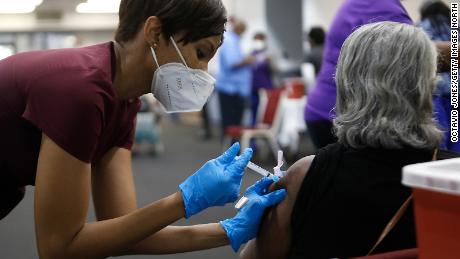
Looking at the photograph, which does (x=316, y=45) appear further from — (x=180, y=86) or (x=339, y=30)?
(x=180, y=86)

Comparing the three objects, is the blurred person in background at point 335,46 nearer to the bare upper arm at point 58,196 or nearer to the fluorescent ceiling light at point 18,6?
the bare upper arm at point 58,196

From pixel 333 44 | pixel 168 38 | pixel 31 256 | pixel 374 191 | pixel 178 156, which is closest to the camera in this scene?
pixel 374 191

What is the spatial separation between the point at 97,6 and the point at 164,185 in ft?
28.3

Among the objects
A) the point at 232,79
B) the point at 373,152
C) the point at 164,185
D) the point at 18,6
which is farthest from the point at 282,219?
the point at 18,6

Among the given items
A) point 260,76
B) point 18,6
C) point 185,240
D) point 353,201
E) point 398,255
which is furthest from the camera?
point 18,6

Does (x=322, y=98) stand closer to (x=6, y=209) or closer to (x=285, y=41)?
(x=6, y=209)

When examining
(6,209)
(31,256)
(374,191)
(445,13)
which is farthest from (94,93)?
(31,256)

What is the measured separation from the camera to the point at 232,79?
5.99 metres

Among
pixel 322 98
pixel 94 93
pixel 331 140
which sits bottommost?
pixel 331 140

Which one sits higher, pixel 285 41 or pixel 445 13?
pixel 445 13

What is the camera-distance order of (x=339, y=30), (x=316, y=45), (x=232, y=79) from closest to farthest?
1. (x=339, y=30)
2. (x=316, y=45)
3. (x=232, y=79)

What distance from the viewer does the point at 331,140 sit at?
7.20ft

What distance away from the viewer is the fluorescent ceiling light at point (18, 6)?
11617 millimetres

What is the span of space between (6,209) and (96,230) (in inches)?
12.7
